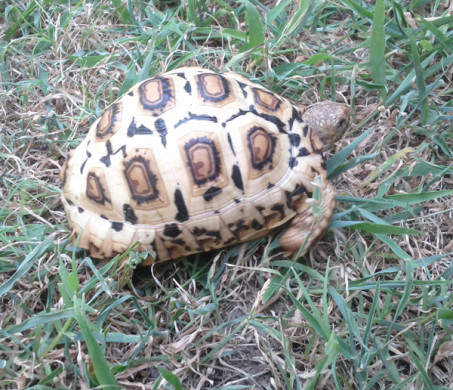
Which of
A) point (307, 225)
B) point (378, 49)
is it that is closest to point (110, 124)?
point (307, 225)

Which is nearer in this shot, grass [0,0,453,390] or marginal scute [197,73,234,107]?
grass [0,0,453,390]

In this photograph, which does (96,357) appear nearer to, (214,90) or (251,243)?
(251,243)

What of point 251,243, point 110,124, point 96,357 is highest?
point 110,124

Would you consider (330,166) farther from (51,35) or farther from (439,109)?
(51,35)

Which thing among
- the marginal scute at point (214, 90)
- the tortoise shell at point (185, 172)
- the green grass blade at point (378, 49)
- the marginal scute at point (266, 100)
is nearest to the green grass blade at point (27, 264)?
the tortoise shell at point (185, 172)

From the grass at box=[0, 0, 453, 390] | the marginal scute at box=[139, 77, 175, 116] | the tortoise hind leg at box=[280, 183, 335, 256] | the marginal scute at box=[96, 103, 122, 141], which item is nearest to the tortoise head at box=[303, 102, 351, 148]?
the grass at box=[0, 0, 453, 390]

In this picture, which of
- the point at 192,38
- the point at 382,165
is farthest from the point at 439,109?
the point at 192,38

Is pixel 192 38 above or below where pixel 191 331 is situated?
above

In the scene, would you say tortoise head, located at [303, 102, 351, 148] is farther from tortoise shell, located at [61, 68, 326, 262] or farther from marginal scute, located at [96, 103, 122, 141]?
marginal scute, located at [96, 103, 122, 141]
